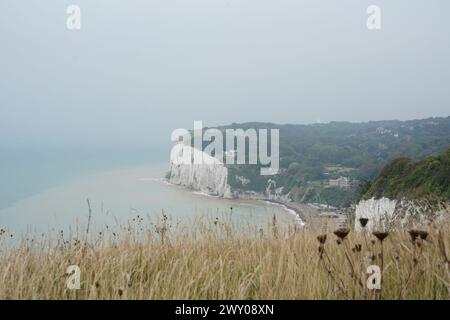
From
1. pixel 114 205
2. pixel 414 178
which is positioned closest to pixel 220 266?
pixel 114 205

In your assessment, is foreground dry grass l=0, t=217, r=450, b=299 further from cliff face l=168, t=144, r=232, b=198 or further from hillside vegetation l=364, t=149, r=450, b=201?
cliff face l=168, t=144, r=232, b=198

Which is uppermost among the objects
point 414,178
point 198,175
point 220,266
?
point 220,266

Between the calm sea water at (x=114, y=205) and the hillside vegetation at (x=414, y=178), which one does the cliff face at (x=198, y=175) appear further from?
the hillside vegetation at (x=414, y=178)

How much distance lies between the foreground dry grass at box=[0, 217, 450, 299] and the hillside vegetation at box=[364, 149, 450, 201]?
9.17 m

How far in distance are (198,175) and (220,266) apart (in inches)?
2906

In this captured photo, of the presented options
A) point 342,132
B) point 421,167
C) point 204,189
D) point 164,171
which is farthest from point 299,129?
point 421,167

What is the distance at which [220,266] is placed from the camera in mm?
3717

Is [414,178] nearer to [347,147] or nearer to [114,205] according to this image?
[114,205]

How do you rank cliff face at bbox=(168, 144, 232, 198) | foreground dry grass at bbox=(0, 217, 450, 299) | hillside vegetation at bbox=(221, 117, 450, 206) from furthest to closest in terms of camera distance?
cliff face at bbox=(168, 144, 232, 198)
hillside vegetation at bbox=(221, 117, 450, 206)
foreground dry grass at bbox=(0, 217, 450, 299)

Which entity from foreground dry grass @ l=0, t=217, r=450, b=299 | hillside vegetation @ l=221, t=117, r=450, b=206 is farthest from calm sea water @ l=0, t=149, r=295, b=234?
hillside vegetation @ l=221, t=117, r=450, b=206

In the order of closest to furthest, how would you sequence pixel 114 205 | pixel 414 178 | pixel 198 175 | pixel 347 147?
pixel 114 205 < pixel 414 178 < pixel 347 147 < pixel 198 175

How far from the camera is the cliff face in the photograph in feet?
244
